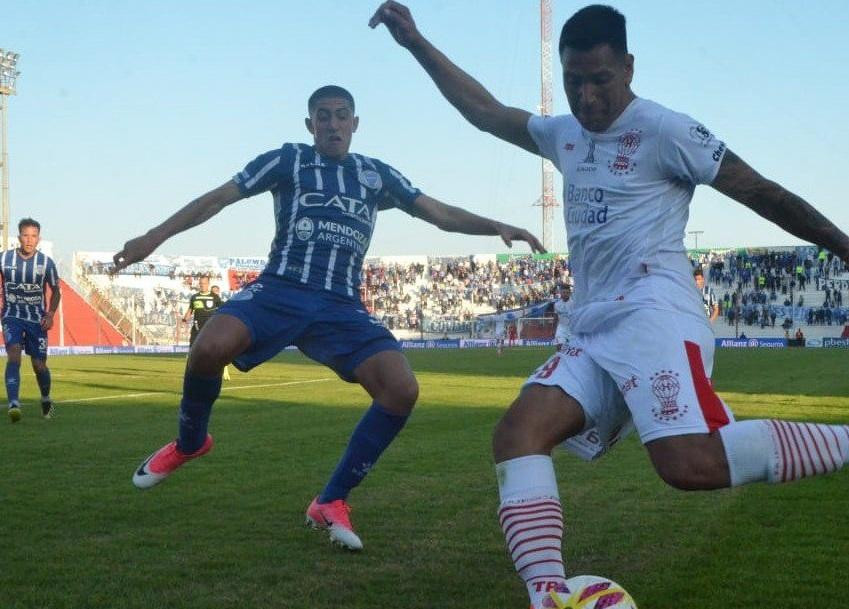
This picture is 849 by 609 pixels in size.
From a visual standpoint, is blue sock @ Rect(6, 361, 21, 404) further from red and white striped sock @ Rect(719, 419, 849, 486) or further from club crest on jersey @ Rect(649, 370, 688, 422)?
red and white striped sock @ Rect(719, 419, 849, 486)

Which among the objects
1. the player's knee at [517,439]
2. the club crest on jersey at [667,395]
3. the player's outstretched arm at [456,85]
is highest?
the player's outstretched arm at [456,85]

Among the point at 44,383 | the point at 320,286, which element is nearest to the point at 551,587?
the point at 320,286

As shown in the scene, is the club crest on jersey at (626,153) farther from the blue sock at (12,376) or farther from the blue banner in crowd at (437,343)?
the blue banner in crowd at (437,343)

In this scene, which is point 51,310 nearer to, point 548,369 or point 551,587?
point 548,369

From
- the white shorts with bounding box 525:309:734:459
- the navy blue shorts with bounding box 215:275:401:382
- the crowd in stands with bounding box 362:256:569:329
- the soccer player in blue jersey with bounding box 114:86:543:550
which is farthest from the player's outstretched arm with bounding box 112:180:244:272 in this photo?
the crowd in stands with bounding box 362:256:569:329

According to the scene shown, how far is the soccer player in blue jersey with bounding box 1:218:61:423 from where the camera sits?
13086mm

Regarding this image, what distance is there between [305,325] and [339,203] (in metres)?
0.71

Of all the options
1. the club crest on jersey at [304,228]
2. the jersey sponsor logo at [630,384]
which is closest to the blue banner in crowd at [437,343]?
the club crest on jersey at [304,228]

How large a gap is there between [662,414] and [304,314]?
2.66 meters

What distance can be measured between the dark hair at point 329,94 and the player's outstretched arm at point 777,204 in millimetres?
2823

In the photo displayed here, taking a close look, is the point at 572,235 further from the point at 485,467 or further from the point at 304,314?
the point at 485,467

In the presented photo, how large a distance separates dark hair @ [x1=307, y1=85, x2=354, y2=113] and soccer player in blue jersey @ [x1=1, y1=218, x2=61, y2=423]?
798cm

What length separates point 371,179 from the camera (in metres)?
6.12

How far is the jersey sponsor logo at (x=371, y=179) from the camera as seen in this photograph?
20.0 feet
